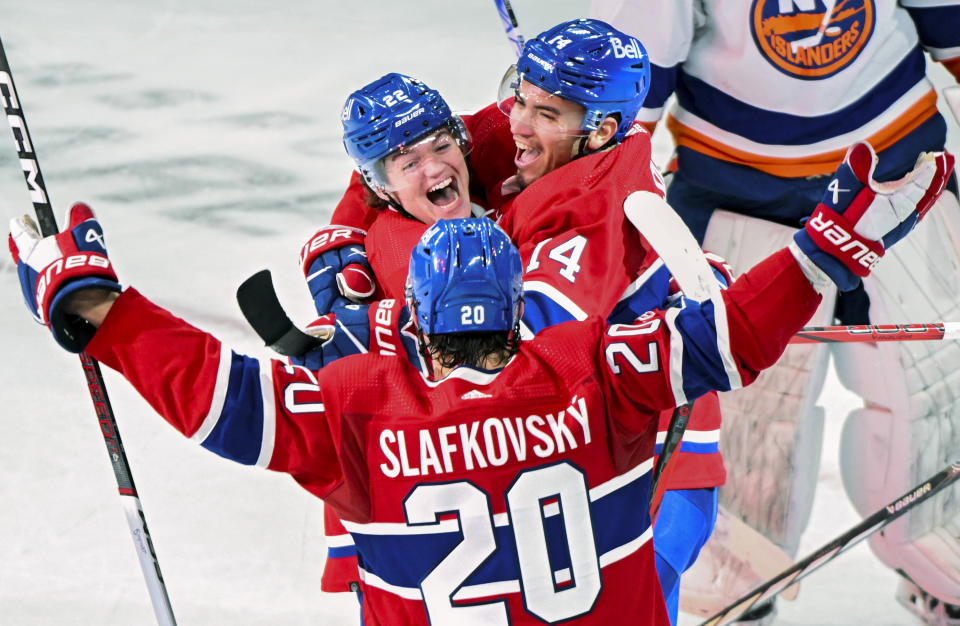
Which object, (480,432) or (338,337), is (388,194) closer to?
(338,337)

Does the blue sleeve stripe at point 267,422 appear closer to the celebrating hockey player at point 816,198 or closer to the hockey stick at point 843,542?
the hockey stick at point 843,542

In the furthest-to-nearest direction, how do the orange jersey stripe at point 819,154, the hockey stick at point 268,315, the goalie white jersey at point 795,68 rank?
the orange jersey stripe at point 819,154, the goalie white jersey at point 795,68, the hockey stick at point 268,315

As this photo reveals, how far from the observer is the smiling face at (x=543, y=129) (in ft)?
6.54

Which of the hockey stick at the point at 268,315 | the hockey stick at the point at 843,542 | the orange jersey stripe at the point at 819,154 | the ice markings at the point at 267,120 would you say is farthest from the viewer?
the ice markings at the point at 267,120

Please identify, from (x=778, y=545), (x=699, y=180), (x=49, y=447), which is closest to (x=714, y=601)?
(x=778, y=545)

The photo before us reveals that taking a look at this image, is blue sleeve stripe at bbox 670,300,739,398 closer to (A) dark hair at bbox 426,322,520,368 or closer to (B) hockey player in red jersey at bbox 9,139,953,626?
(B) hockey player in red jersey at bbox 9,139,953,626

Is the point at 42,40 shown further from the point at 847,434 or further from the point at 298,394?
the point at 298,394

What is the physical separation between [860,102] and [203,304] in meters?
1.95

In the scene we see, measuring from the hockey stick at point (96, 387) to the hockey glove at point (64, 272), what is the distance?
0.31 feet

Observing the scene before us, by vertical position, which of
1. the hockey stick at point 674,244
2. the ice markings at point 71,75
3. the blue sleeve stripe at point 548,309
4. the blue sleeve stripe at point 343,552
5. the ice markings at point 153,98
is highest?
the hockey stick at point 674,244

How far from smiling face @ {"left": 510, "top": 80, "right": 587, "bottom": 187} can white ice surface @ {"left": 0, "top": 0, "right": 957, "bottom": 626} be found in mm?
1116

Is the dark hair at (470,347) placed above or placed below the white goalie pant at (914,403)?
above

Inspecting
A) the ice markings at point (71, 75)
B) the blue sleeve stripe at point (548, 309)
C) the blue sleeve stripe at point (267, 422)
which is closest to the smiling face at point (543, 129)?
the blue sleeve stripe at point (548, 309)

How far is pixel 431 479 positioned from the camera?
1365mm
